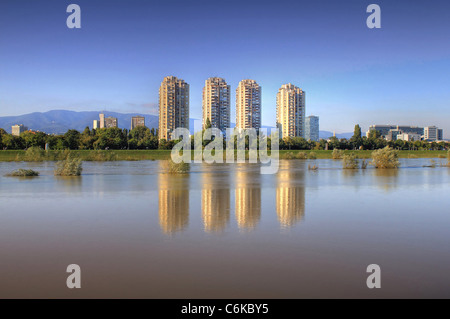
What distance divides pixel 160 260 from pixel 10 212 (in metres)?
7.62

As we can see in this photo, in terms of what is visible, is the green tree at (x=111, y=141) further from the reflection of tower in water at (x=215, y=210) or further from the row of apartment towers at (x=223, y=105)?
the reflection of tower in water at (x=215, y=210)

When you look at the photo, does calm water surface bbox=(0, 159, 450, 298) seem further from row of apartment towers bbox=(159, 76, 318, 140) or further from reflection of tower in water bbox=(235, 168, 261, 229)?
row of apartment towers bbox=(159, 76, 318, 140)

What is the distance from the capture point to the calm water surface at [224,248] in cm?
562

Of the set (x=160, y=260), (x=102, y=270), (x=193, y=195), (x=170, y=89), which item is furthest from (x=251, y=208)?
(x=170, y=89)

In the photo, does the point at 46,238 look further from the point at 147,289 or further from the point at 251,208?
the point at 251,208

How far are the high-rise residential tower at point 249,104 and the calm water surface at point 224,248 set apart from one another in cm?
16568

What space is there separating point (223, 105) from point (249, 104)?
14291 mm

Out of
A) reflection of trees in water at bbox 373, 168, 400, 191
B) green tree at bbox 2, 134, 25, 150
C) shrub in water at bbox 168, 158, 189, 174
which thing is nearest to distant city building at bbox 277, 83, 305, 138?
green tree at bbox 2, 134, 25, 150

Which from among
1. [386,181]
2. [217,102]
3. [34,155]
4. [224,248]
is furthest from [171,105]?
[224,248]

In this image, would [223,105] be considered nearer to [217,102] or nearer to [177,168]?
[217,102]

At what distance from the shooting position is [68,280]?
19.3 feet

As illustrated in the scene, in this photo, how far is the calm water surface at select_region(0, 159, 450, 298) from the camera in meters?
5.62

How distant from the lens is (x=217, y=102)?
167750mm

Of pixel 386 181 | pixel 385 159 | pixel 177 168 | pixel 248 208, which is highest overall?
pixel 385 159
